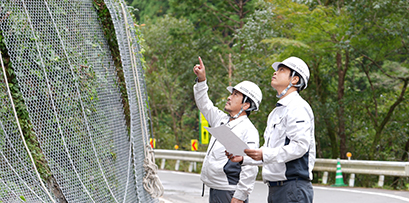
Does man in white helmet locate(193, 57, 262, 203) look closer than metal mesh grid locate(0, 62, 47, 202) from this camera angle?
Yes

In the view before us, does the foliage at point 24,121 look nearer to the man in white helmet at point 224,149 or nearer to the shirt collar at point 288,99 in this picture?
the man in white helmet at point 224,149

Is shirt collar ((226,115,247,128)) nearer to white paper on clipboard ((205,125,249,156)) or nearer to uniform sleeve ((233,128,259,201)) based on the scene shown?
Result: uniform sleeve ((233,128,259,201))

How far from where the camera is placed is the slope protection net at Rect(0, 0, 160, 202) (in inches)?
204

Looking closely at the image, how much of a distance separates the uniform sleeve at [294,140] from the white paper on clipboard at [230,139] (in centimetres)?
18

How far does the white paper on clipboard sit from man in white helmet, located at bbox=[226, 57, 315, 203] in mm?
71

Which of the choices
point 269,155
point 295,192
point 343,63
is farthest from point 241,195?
point 343,63

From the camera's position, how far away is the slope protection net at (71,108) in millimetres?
5191

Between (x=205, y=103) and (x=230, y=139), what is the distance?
148cm

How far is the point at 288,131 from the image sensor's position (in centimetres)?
354

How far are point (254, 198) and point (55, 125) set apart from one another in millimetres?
5606

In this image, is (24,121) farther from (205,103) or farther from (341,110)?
(341,110)

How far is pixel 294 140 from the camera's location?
3465 mm

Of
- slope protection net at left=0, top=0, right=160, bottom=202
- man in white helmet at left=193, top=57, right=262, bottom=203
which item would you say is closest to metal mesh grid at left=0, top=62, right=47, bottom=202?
slope protection net at left=0, top=0, right=160, bottom=202

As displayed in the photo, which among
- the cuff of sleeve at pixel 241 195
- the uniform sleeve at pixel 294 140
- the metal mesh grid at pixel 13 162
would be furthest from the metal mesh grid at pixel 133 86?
the uniform sleeve at pixel 294 140
